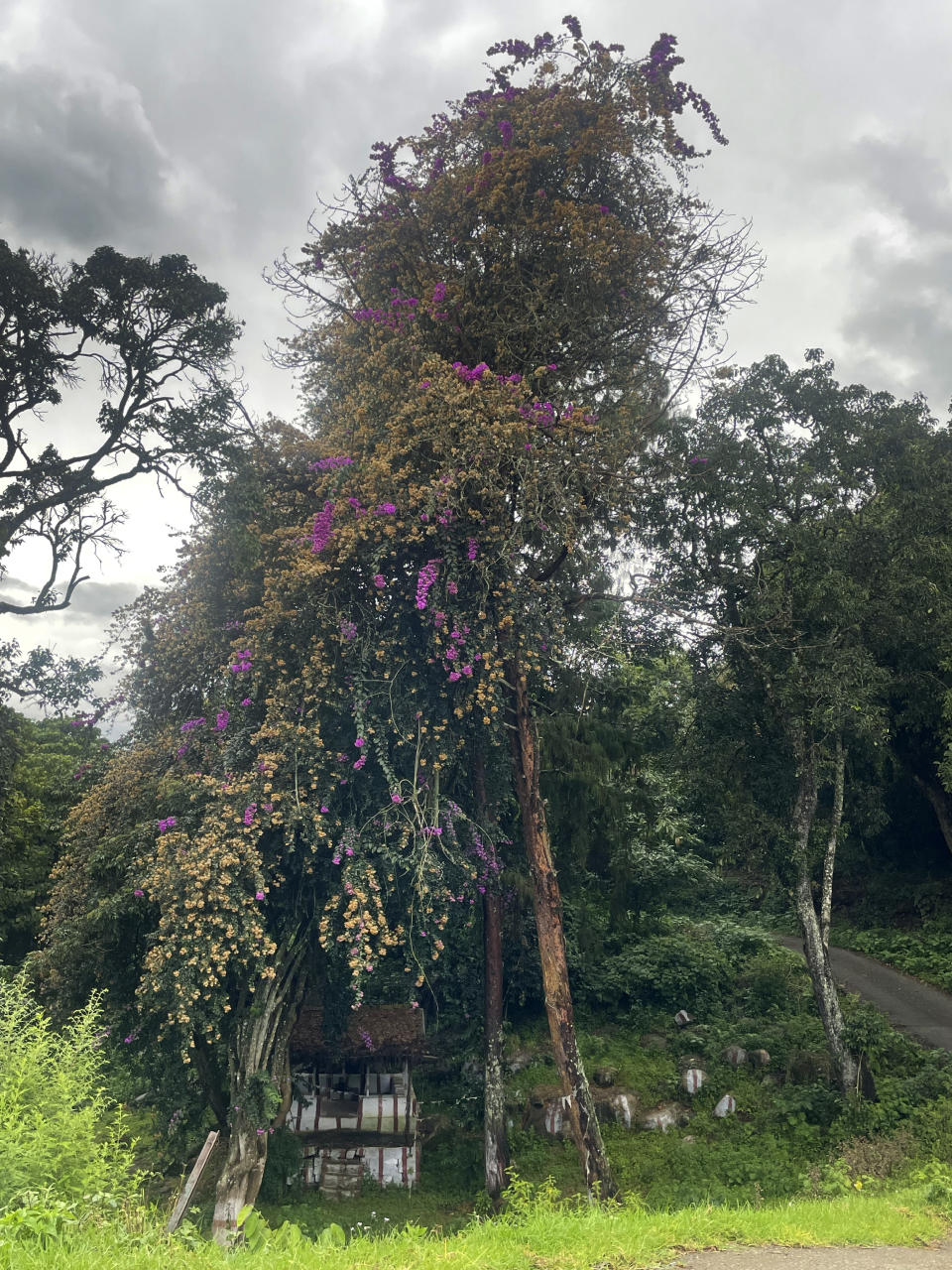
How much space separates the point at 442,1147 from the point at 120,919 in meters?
6.51

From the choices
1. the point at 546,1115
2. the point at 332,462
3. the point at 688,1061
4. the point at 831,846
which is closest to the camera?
the point at 332,462

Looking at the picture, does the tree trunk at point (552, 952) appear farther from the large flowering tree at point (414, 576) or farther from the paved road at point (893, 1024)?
the paved road at point (893, 1024)

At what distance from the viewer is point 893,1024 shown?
14.9 meters

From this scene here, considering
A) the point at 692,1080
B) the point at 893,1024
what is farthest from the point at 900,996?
the point at 692,1080

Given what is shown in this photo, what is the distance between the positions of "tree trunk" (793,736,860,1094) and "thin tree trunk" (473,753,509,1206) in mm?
4741

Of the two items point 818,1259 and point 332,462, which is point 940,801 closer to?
point 818,1259

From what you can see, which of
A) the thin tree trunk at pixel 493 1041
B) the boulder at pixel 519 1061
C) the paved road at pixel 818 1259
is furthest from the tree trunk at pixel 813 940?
the paved road at pixel 818 1259

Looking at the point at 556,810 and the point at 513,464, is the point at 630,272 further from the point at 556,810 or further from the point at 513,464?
the point at 556,810

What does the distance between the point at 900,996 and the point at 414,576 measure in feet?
45.7

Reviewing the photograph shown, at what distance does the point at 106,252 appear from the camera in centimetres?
1312

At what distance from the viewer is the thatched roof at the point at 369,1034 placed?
1370 cm

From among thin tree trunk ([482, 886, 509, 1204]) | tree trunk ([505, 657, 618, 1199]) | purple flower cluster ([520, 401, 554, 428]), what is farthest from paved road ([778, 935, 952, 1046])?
purple flower cluster ([520, 401, 554, 428])

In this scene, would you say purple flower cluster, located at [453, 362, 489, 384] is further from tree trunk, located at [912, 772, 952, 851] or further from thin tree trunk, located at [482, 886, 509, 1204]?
tree trunk, located at [912, 772, 952, 851]

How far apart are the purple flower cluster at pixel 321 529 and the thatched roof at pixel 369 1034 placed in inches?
326
